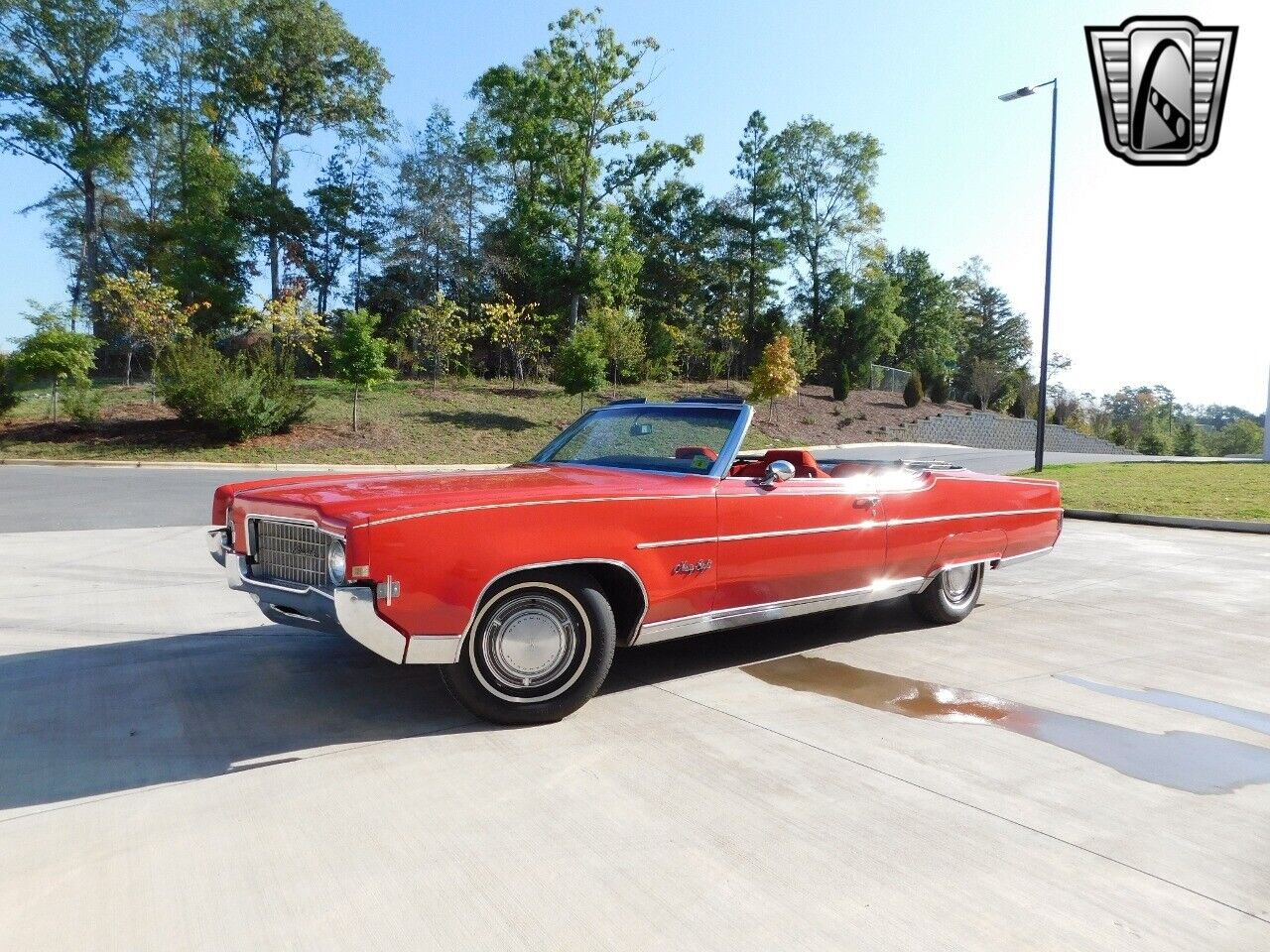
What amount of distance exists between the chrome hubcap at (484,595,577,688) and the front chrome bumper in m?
0.21

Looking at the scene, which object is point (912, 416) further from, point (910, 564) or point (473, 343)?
A: point (910, 564)

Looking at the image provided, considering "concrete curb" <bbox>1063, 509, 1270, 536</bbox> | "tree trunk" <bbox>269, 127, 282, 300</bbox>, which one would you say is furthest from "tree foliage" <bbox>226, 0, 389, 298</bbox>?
"concrete curb" <bbox>1063, 509, 1270, 536</bbox>

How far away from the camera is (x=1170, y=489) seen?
52.3ft

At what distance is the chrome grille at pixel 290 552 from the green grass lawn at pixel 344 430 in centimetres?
1767

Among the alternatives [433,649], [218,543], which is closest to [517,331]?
[218,543]

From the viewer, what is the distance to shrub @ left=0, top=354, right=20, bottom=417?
21828 millimetres

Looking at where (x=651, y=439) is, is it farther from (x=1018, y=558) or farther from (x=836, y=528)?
(x=1018, y=558)

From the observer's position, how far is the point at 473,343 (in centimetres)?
3672

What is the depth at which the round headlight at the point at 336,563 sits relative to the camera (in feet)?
11.6

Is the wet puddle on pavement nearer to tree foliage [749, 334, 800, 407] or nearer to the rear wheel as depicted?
the rear wheel

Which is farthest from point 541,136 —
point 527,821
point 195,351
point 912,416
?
point 527,821

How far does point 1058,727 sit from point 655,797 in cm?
197

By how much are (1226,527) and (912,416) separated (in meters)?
30.2

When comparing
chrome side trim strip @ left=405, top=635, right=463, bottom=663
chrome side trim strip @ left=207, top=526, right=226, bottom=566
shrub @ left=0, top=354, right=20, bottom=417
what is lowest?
chrome side trim strip @ left=405, top=635, right=463, bottom=663
